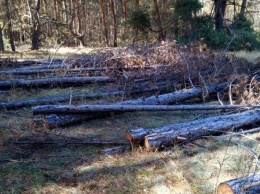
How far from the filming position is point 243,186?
8.57 feet

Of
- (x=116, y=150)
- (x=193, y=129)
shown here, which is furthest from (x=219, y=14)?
(x=116, y=150)

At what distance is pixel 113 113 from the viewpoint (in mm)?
5602

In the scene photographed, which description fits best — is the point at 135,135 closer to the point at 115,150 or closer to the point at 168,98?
the point at 115,150

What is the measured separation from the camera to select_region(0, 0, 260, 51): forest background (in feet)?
40.9

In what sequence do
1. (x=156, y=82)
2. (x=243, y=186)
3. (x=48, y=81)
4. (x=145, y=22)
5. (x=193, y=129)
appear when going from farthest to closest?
1. (x=145, y=22)
2. (x=48, y=81)
3. (x=156, y=82)
4. (x=193, y=129)
5. (x=243, y=186)

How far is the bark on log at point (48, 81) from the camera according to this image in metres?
7.43

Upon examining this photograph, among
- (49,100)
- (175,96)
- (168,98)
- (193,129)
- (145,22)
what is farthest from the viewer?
(145,22)

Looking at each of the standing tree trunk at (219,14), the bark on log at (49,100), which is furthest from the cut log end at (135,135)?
the standing tree trunk at (219,14)

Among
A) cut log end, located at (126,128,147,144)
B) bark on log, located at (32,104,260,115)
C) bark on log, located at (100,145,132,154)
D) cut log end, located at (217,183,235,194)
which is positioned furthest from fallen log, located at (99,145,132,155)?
cut log end, located at (217,183,235,194)

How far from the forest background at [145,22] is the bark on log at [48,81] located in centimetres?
477

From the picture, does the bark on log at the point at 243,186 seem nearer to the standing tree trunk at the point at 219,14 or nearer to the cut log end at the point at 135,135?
the cut log end at the point at 135,135

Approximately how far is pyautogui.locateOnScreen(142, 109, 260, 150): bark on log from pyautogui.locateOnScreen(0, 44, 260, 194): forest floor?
0.12 m

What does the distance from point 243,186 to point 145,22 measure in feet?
43.2

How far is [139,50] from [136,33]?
24.2 feet
